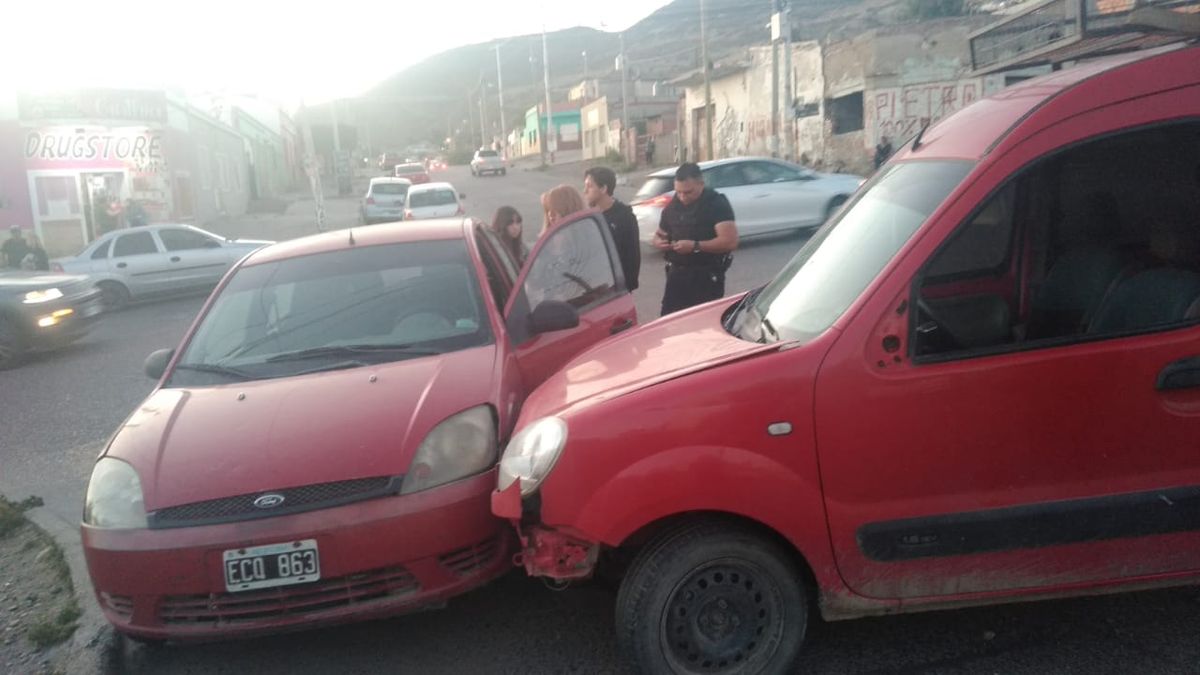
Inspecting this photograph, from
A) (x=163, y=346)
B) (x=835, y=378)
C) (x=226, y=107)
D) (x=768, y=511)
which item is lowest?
(x=163, y=346)

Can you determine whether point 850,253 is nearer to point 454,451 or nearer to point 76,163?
point 454,451

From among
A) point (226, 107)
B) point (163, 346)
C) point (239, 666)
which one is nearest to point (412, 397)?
point (239, 666)

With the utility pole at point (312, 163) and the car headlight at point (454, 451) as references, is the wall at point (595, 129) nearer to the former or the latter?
the utility pole at point (312, 163)

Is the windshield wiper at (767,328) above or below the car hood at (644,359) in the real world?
above

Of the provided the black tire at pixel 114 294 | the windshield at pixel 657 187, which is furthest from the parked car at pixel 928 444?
the black tire at pixel 114 294

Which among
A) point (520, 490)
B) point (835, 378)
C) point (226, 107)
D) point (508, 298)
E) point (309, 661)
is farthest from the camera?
point (226, 107)

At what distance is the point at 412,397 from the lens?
4.14 m

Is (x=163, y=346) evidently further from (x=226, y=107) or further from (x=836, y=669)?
(x=226, y=107)

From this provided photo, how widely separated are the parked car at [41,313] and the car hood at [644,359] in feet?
34.3

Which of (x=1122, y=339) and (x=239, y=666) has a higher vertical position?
(x=1122, y=339)

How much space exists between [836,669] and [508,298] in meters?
2.51

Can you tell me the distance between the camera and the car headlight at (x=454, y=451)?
12.5 feet

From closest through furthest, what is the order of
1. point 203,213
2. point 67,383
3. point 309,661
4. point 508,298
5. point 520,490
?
point 520,490 → point 309,661 → point 508,298 → point 67,383 → point 203,213

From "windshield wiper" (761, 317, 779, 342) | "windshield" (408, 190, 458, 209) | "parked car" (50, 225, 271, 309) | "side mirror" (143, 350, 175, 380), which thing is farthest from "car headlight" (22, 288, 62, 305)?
"windshield" (408, 190, 458, 209)
